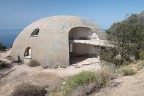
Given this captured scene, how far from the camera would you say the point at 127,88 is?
40.5ft

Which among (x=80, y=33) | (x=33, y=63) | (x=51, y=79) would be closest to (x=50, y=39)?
(x=33, y=63)

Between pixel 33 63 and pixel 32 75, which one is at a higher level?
pixel 33 63

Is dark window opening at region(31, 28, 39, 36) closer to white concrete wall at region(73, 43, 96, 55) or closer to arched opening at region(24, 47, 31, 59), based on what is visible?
arched opening at region(24, 47, 31, 59)

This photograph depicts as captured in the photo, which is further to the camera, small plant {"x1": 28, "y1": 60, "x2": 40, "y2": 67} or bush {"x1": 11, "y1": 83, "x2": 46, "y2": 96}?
small plant {"x1": 28, "y1": 60, "x2": 40, "y2": 67}

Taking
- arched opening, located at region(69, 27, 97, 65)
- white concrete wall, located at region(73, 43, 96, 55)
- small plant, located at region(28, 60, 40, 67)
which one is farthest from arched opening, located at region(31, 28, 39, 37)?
white concrete wall, located at region(73, 43, 96, 55)

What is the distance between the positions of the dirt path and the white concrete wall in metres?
19.6

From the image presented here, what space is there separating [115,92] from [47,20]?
22.3m

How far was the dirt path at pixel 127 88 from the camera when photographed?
11703 millimetres

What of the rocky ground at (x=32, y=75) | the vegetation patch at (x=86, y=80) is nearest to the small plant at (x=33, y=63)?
the rocky ground at (x=32, y=75)

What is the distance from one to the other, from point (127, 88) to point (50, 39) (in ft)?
61.9

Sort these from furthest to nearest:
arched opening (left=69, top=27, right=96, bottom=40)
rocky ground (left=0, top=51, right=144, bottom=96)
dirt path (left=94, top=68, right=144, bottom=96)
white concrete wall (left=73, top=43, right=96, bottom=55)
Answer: white concrete wall (left=73, top=43, right=96, bottom=55) → arched opening (left=69, top=27, right=96, bottom=40) → rocky ground (left=0, top=51, right=144, bottom=96) → dirt path (left=94, top=68, right=144, bottom=96)

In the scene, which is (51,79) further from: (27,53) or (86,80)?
(86,80)

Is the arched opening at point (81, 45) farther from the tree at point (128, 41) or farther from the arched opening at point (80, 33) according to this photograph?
the tree at point (128, 41)

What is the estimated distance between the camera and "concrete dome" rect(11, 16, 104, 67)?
29.6 m
